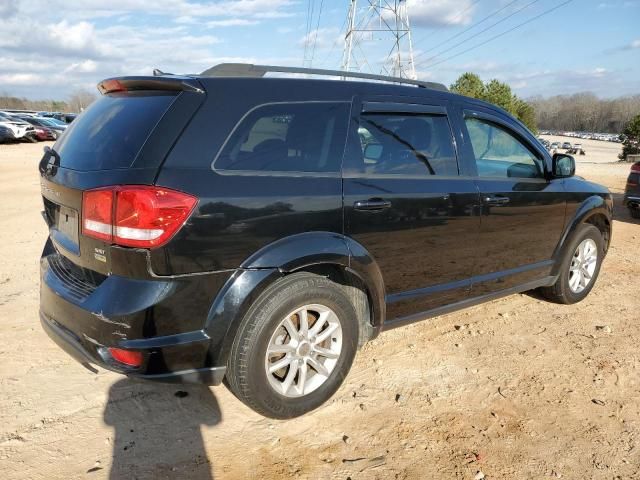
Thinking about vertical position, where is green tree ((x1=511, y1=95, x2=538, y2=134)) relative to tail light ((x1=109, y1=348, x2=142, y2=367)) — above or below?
above

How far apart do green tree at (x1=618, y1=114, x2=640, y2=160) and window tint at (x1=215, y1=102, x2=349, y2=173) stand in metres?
28.6

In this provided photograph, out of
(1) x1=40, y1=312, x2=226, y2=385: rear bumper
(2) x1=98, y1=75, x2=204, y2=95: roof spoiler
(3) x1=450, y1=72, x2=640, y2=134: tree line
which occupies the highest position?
(3) x1=450, y1=72, x2=640, y2=134: tree line

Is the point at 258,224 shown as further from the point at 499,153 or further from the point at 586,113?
the point at 586,113

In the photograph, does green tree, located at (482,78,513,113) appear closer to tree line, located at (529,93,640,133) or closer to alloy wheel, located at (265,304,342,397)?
alloy wheel, located at (265,304,342,397)

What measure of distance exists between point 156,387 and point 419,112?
2519 mm

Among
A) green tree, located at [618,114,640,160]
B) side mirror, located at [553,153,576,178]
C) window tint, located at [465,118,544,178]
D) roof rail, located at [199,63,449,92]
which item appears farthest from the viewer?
green tree, located at [618,114,640,160]

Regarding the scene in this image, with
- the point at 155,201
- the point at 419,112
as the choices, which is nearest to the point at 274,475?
the point at 155,201

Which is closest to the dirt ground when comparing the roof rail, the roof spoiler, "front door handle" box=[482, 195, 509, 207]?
"front door handle" box=[482, 195, 509, 207]

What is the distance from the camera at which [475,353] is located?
12.1ft

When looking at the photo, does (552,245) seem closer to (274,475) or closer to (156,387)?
(274,475)

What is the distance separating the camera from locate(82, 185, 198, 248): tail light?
2238mm

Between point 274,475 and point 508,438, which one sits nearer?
point 274,475

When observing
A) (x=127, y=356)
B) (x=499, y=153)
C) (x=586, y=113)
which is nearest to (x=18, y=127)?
(x=499, y=153)

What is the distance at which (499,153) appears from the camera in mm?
4035
